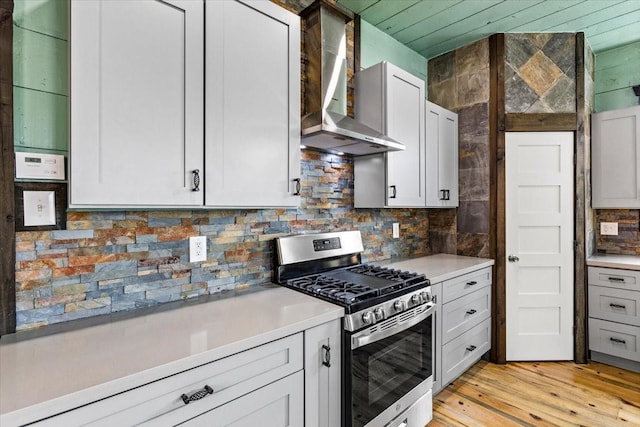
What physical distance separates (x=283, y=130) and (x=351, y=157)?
0.96m

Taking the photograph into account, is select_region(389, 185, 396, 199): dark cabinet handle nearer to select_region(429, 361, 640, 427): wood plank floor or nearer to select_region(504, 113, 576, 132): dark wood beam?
select_region(504, 113, 576, 132): dark wood beam

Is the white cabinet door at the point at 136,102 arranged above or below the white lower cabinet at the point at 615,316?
above

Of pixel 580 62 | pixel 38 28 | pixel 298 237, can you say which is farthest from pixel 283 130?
pixel 580 62

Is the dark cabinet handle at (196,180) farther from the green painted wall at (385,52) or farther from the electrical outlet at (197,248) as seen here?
the green painted wall at (385,52)

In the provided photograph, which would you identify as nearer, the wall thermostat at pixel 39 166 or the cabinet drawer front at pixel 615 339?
the wall thermostat at pixel 39 166

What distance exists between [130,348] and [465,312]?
230 cm

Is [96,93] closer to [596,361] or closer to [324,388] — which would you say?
[324,388]

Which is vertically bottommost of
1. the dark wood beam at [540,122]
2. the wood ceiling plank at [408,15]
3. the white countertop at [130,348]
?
the white countertop at [130,348]

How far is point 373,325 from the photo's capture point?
166 centimetres

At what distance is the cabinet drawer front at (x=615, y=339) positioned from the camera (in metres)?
2.70

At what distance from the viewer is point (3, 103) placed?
1.19 meters

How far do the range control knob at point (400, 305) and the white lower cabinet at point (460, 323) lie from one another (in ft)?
1.49

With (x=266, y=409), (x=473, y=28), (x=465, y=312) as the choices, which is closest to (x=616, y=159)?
(x=473, y=28)

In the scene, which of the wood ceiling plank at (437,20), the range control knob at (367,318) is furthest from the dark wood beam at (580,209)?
the range control knob at (367,318)
